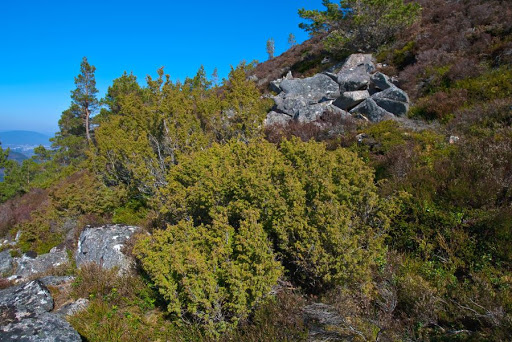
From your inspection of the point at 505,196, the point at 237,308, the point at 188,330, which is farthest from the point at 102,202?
the point at 505,196

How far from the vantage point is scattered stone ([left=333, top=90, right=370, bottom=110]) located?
11414 millimetres

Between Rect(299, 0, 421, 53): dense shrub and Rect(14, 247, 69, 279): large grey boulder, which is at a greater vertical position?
Rect(299, 0, 421, 53): dense shrub

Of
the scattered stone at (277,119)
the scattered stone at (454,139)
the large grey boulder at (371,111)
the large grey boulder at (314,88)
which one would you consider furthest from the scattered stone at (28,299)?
the large grey boulder at (314,88)

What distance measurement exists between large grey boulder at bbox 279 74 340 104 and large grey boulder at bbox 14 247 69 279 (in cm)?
1148

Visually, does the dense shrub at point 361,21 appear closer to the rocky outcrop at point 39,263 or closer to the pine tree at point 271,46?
the rocky outcrop at point 39,263

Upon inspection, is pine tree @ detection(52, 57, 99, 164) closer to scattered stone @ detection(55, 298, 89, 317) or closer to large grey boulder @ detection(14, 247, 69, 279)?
large grey boulder @ detection(14, 247, 69, 279)

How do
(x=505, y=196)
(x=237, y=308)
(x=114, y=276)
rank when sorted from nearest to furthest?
(x=237, y=308)
(x=505, y=196)
(x=114, y=276)

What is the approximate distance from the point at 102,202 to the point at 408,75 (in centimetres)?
1328

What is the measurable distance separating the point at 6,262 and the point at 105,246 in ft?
20.4

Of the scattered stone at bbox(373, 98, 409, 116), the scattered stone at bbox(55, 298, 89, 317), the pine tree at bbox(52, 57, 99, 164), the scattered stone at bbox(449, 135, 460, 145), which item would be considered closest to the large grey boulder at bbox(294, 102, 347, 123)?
the scattered stone at bbox(373, 98, 409, 116)

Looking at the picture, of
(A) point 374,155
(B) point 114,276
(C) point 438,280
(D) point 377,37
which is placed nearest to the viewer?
(C) point 438,280

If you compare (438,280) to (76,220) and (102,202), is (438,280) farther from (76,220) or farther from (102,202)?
(76,220)

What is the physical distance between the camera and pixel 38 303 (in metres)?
5.06

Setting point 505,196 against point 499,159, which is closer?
point 505,196
